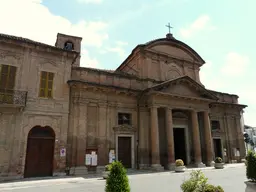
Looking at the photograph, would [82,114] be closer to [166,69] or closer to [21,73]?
[21,73]

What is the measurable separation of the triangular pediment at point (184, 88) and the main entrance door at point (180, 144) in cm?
391

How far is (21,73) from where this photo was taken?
14055 millimetres

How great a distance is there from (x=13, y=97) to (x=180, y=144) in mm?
15545

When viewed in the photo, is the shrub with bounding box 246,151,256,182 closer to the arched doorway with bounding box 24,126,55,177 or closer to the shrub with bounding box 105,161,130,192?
the shrub with bounding box 105,161,130,192

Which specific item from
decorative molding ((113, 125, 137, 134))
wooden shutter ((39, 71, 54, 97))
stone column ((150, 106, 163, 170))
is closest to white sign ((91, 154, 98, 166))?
decorative molding ((113, 125, 137, 134))

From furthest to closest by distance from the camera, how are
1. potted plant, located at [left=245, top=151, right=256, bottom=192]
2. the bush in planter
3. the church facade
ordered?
the church facade, potted plant, located at [left=245, top=151, right=256, bottom=192], the bush in planter

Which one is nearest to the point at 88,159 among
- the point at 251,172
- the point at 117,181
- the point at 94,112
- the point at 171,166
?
the point at 94,112

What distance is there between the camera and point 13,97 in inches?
516

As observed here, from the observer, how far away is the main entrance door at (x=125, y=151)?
1648 centimetres

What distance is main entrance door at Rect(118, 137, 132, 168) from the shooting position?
1648 centimetres

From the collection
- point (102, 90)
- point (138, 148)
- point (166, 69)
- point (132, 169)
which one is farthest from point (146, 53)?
point (132, 169)

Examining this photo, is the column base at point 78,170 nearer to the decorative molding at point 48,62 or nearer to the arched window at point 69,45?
the decorative molding at point 48,62

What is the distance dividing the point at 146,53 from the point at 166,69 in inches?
112

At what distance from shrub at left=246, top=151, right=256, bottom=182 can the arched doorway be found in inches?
472
